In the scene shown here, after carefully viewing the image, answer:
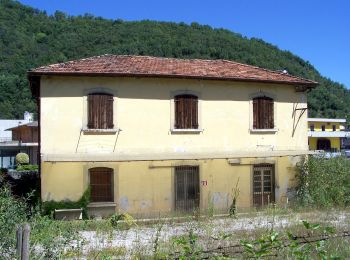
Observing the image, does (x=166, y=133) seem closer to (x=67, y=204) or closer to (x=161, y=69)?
(x=161, y=69)

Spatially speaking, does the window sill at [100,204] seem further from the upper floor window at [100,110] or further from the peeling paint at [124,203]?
the upper floor window at [100,110]

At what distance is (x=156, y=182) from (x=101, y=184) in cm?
215

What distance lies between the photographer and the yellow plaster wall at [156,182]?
17.9 m

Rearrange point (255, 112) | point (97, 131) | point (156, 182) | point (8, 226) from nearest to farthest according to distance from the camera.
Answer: point (8, 226) < point (97, 131) < point (156, 182) < point (255, 112)

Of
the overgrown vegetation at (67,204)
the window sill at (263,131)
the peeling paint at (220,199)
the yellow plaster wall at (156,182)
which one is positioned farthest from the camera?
the window sill at (263,131)

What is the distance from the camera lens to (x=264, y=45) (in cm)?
6544

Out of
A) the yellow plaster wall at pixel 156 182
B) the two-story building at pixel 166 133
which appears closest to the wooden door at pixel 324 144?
the two-story building at pixel 166 133

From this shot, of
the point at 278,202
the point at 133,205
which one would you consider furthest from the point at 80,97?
the point at 278,202

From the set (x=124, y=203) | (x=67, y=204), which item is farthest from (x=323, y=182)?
(x=67, y=204)

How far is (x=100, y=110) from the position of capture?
719 inches

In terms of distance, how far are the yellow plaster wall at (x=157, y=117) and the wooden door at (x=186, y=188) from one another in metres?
0.82

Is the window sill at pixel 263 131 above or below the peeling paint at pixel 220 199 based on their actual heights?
above

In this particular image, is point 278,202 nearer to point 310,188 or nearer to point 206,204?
point 310,188

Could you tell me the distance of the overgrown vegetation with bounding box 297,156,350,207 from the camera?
20312 millimetres
